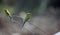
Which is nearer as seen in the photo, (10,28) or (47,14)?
(10,28)

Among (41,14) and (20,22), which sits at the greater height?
(20,22)

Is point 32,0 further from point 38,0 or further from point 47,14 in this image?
point 47,14

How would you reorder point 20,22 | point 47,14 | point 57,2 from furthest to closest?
point 57,2 → point 47,14 → point 20,22

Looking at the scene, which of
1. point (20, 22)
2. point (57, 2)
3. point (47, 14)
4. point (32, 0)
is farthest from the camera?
point (57, 2)

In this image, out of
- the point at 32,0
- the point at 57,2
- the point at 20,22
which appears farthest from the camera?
the point at 57,2

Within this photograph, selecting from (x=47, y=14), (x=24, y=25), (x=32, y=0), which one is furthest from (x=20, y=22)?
(x=32, y=0)

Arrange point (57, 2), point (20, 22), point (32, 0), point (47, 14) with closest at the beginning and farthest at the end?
point (20, 22) → point (47, 14) → point (32, 0) → point (57, 2)

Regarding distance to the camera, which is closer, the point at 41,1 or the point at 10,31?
the point at 10,31

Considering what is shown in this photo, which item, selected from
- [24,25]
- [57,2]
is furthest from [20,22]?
[57,2]

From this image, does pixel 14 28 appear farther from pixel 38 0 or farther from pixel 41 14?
pixel 38 0
